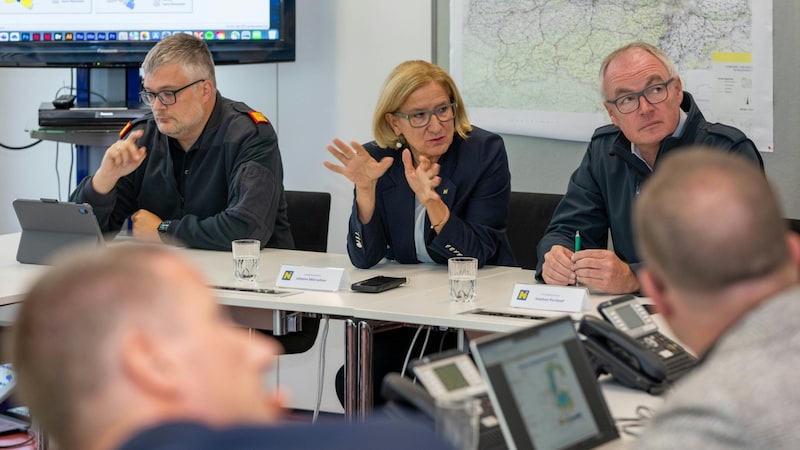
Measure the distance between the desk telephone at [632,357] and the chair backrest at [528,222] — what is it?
64.1 inches

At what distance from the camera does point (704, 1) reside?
14.2ft

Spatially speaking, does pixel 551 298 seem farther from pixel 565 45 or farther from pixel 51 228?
pixel 565 45

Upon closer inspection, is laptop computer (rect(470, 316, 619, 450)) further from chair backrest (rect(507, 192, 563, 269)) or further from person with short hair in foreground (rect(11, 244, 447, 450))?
chair backrest (rect(507, 192, 563, 269))

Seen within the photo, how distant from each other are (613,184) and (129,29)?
2.43 metres

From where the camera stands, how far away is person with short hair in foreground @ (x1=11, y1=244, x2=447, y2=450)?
3.27 feet

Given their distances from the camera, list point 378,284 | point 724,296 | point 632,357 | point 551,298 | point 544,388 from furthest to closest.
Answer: point 378,284
point 551,298
point 632,357
point 544,388
point 724,296

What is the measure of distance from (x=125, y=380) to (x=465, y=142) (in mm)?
2957

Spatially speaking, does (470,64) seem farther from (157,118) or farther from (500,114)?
(157,118)

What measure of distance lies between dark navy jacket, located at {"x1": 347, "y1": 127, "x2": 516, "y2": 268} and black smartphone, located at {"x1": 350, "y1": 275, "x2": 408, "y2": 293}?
11.6 inches

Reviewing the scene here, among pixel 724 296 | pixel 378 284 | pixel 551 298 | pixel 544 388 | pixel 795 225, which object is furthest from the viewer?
pixel 795 225

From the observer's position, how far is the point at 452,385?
2.03 meters

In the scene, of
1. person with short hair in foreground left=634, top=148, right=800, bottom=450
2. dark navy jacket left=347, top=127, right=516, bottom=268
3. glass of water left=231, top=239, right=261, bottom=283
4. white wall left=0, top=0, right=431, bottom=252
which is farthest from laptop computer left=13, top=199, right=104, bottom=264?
person with short hair in foreground left=634, top=148, right=800, bottom=450

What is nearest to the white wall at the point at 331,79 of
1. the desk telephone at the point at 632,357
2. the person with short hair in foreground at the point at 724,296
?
the desk telephone at the point at 632,357

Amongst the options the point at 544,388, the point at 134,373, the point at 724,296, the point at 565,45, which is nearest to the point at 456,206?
the point at 565,45
